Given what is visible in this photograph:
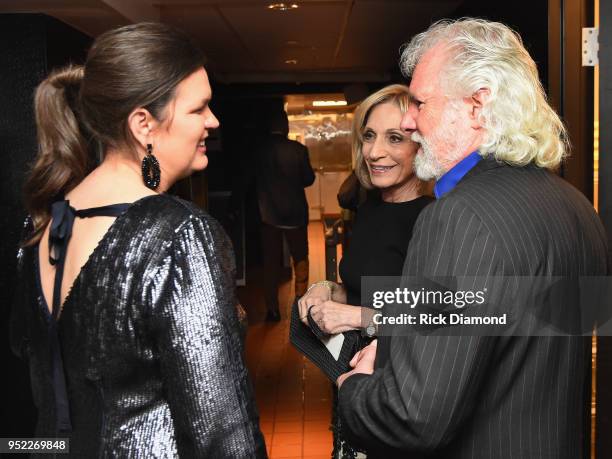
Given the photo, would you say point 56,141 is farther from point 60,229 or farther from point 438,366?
point 438,366

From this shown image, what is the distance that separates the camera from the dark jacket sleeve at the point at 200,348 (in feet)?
3.46

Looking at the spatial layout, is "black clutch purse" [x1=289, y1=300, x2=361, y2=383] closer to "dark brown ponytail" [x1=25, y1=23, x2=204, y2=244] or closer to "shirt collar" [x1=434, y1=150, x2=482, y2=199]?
"shirt collar" [x1=434, y1=150, x2=482, y2=199]

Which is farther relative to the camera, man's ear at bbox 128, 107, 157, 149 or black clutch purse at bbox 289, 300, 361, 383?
black clutch purse at bbox 289, 300, 361, 383

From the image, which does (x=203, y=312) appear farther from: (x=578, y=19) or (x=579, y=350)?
(x=578, y=19)

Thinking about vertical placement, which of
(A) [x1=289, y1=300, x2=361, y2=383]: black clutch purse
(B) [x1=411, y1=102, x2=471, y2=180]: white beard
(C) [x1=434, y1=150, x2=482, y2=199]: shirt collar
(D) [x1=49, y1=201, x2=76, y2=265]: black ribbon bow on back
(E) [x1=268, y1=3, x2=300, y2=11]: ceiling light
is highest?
(E) [x1=268, y1=3, x2=300, y2=11]: ceiling light

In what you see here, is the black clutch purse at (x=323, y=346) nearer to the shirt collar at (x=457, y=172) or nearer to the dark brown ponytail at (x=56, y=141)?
the shirt collar at (x=457, y=172)

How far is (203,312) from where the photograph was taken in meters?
1.06

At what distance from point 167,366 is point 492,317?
0.60 m

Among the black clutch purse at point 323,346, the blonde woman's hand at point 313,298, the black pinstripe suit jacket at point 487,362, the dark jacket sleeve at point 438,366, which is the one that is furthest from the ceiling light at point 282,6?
the dark jacket sleeve at point 438,366

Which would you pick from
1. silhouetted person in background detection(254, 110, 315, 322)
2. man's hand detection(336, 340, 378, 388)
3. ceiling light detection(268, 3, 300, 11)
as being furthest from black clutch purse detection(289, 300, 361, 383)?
silhouetted person in background detection(254, 110, 315, 322)

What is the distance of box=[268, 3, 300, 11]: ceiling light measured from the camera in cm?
414

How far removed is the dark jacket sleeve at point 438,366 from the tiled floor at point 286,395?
7.89ft

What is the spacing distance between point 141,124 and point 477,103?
28.3 inches
